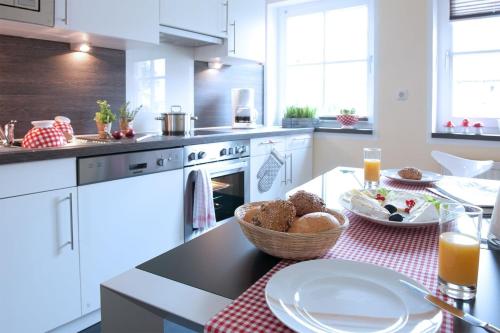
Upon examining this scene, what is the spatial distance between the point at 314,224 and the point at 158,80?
96.5 inches

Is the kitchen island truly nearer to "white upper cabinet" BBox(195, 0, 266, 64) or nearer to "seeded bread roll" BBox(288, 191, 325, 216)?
"seeded bread roll" BBox(288, 191, 325, 216)

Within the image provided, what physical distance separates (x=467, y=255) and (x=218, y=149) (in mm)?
2046

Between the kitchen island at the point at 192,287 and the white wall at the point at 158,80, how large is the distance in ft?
7.07

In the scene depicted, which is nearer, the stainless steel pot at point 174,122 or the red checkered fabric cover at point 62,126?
the red checkered fabric cover at point 62,126

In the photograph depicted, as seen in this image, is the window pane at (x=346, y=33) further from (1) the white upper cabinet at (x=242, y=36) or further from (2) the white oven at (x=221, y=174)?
(2) the white oven at (x=221, y=174)

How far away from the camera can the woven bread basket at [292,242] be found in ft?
2.51

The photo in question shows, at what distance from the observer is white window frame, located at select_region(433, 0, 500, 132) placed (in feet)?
10.4

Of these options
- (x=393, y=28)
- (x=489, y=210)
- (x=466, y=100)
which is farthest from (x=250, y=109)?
(x=489, y=210)

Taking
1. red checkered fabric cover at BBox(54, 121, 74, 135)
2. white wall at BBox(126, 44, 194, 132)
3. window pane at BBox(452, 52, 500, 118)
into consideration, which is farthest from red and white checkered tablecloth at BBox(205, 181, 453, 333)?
window pane at BBox(452, 52, 500, 118)

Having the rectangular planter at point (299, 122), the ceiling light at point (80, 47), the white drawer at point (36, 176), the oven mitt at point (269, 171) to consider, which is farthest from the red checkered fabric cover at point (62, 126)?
the rectangular planter at point (299, 122)

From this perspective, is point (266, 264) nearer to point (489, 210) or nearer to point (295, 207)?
point (295, 207)

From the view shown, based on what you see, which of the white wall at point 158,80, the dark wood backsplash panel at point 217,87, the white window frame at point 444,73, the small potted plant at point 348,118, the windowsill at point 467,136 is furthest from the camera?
the small potted plant at point 348,118

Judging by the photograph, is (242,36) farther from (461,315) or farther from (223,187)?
(461,315)

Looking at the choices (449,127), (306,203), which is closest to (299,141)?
(449,127)
